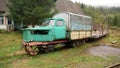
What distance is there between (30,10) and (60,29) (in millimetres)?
14363

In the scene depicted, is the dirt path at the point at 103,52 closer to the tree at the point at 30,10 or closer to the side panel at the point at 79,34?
the side panel at the point at 79,34

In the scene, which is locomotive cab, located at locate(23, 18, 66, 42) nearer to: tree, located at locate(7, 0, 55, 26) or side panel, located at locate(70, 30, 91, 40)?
side panel, located at locate(70, 30, 91, 40)

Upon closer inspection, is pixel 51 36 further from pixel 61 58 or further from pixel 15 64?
pixel 15 64

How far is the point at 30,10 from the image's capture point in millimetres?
34344

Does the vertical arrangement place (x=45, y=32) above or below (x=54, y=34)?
above

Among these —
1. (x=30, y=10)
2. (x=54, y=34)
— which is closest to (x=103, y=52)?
(x=54, y=34)

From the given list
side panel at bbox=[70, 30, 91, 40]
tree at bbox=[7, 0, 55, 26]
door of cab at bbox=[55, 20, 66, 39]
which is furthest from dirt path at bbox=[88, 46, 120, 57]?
tree at bbox=[7, 0, 55, 26]

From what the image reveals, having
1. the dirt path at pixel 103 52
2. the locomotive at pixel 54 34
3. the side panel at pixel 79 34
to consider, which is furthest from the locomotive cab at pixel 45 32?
the dirt path at pixel 103 52

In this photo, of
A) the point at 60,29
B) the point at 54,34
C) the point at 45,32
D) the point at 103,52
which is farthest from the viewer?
the point at 103,52

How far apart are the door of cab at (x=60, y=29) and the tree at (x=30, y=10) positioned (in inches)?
504

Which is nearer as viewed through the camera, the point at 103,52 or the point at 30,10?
the point at 103,52

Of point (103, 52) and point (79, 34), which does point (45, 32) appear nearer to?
point (103, 52)

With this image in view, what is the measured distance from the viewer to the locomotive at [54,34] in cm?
1883

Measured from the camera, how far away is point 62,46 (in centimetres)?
2519
